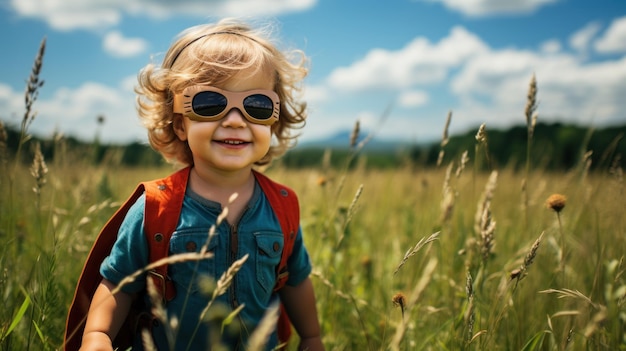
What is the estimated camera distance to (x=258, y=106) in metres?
1.68

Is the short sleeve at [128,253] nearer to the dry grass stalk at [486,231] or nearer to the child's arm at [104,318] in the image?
the child's arm at [104,318]

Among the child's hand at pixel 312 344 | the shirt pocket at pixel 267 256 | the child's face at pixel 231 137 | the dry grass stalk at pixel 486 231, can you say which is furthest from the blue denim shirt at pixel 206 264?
the dry grass stalk at pixel 486 231

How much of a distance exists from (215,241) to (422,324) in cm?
106

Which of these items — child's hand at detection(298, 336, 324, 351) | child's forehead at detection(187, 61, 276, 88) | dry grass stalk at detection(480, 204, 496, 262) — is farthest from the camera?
child's hand at detection(298, 336, 324, 351)

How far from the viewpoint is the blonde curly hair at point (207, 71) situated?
170 cm

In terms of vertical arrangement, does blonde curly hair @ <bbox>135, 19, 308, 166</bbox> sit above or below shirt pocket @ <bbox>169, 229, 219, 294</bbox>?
above

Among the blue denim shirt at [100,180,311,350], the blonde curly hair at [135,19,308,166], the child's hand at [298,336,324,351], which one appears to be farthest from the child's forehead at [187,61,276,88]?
the child's hand at [298,336,324,351]

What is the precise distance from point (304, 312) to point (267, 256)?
15.3 inches

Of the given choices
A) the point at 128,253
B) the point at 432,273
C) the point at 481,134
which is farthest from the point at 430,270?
the point at 128,253

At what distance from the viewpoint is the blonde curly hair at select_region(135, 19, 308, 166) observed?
1697 mm

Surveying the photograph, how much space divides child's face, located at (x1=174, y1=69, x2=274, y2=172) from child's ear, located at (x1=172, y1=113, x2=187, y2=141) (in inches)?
3.1

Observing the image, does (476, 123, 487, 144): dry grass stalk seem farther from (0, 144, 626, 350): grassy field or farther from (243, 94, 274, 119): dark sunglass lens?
(243, 94, 274, 119): dark sunglass lens

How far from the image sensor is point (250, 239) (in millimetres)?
1688

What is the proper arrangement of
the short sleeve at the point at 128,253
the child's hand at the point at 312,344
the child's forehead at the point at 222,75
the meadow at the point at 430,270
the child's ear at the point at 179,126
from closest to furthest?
the meadow at the point at 430,270
the short sleeve at the point at 128,253
the child's forehead at the point at 222,75
the child's ear at the point at 179,126
the child's hand at the point at 312,344
